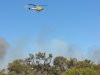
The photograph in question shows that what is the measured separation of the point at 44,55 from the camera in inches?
6555

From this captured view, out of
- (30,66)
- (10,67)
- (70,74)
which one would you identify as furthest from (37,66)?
(70,74)

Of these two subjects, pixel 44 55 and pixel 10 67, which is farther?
pixel 44 55

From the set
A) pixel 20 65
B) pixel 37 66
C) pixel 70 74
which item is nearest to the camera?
pixel 70 74

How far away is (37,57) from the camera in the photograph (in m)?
166

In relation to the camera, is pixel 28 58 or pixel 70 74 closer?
pixel 70 74

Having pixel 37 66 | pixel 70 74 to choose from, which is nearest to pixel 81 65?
pixel 37 66

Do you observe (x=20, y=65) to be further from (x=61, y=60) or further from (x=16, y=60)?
(x=61, y=60)

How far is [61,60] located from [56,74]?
7.22 metres

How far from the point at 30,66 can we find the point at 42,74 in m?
8.02

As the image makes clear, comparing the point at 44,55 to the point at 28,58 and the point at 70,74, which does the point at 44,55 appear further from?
the point at 70,74

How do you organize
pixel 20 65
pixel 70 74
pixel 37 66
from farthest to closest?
pixel 37 66 → pixel 20 65 → pixel 70 74

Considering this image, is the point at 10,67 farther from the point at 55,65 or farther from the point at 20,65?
the point at 55,65

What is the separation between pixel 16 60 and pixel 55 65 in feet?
53.2

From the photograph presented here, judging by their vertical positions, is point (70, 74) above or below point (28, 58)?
below
